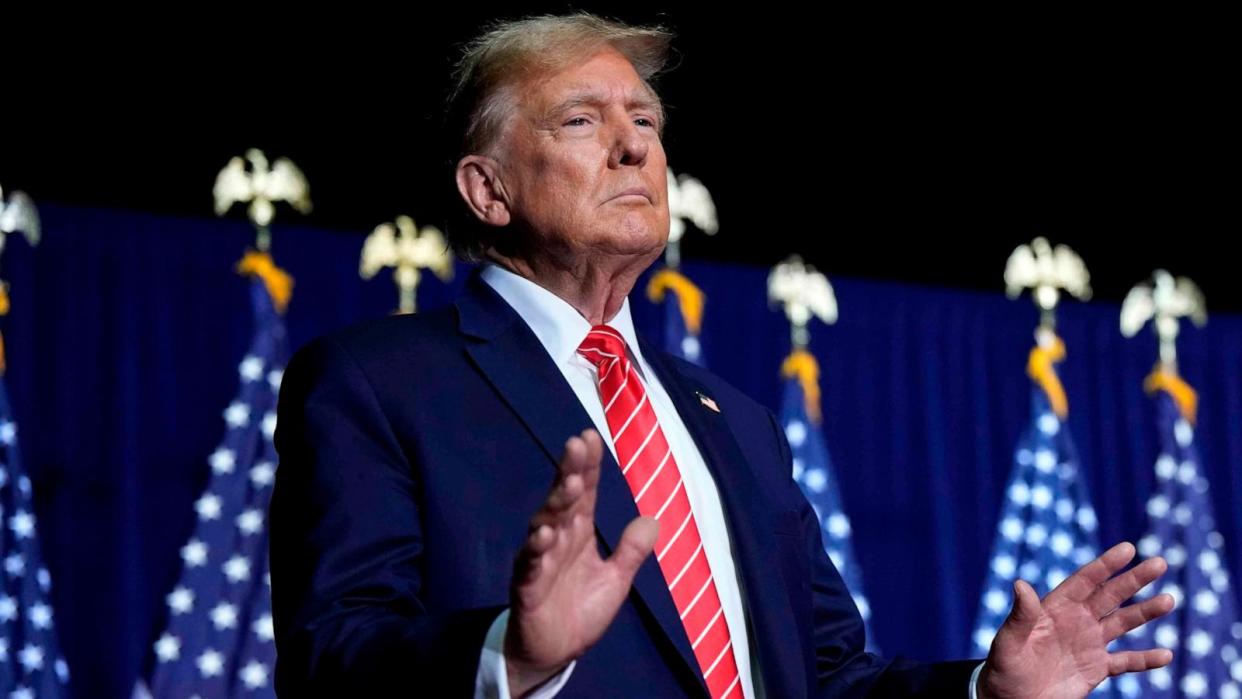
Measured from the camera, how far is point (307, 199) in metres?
5.78

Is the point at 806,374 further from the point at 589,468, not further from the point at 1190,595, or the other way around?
the point at 589,468

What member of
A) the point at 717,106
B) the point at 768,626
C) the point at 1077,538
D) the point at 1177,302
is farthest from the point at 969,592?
the point at 768,626

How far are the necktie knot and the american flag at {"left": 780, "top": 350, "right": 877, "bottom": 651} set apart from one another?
4.09m

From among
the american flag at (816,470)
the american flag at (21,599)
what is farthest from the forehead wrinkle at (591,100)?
the american flag at (816,470)

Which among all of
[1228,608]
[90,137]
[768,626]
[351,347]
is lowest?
[1228,608]

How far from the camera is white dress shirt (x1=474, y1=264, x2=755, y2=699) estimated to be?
5.40ft

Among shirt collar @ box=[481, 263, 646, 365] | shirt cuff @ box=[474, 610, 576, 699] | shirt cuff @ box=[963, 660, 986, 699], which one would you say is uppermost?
shirt collar @ box=[481, 263, 646, 365]

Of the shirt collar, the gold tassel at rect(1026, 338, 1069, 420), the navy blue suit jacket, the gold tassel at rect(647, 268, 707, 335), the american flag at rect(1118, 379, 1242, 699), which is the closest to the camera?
the navy blue suit jacket

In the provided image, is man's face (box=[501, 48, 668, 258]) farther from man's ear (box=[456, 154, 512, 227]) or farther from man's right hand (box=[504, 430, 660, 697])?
man's right hand (box=[504, 430, 660, 697])

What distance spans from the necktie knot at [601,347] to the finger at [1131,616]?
57 centimetres

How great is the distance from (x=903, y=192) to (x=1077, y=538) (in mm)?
1616

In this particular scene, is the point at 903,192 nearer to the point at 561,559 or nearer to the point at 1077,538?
the point at 1077,538

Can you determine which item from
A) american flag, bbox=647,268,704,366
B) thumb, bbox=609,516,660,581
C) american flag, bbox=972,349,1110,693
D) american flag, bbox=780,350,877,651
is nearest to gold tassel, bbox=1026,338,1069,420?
american flag, bbox=972,349,1110,693

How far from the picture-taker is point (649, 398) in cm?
176
